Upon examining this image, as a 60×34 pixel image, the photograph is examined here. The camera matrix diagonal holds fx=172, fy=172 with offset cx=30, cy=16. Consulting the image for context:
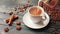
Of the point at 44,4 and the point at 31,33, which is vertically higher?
the point at 44,4

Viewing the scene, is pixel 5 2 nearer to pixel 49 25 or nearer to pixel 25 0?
pixel 25 0

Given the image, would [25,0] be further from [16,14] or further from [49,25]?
[49,25]

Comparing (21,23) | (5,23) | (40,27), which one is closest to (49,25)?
(40,27)

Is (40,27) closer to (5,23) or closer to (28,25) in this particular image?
(28,25)

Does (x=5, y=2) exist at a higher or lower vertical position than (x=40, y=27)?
higher

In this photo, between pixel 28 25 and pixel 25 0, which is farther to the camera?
pixel 25 0

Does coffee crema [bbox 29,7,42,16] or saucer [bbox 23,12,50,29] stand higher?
coffee crema [bbox 29,7,42,16]

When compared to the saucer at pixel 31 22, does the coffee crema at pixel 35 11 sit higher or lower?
higher

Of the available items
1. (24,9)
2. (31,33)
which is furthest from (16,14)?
(31,33)

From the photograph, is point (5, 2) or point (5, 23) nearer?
point (5, 23)
